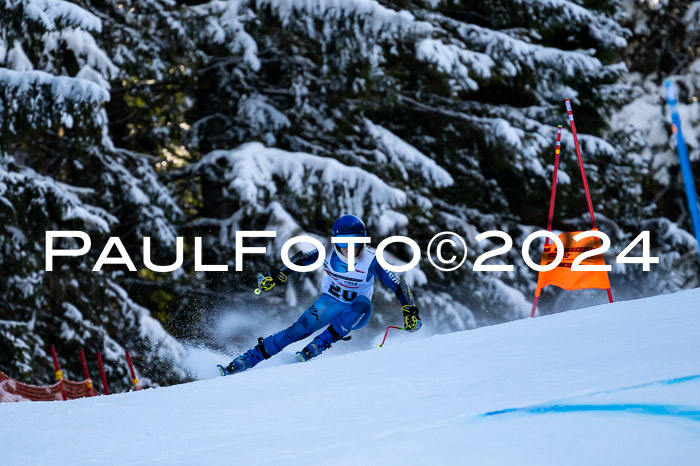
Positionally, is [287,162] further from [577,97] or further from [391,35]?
[577,97]

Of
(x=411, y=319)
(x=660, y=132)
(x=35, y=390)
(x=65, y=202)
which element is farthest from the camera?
(x=660, y=132)

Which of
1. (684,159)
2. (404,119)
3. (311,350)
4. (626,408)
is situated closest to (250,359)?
(311,350)

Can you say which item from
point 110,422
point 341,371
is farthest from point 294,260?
point 110,422

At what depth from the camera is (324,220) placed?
43.3ft

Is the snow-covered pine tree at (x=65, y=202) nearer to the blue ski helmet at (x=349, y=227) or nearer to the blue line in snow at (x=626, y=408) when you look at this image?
the blue ski helmet at (x=349, y=227)

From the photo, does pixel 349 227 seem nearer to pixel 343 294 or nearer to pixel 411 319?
pixel 343 294

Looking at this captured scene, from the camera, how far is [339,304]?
7.20 m

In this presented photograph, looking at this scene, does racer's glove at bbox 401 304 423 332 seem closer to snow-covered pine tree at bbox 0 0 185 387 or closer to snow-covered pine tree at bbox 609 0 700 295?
snow-covered pine tree at bbox 0 0 185 387

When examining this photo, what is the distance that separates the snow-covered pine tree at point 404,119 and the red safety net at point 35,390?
331 cm

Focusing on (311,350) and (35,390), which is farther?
(35,390)

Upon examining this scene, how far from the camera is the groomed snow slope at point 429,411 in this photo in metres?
2.85

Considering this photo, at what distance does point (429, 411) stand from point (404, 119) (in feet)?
42.9

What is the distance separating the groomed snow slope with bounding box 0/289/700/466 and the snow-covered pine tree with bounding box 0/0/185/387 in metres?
5.85

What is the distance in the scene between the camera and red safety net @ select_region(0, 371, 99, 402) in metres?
8.09
